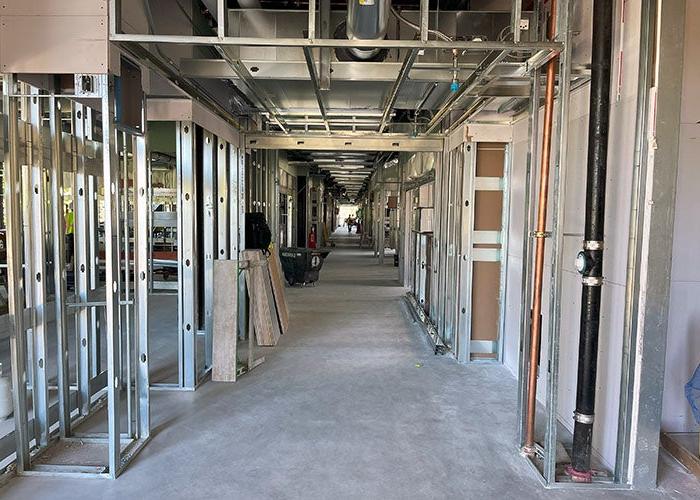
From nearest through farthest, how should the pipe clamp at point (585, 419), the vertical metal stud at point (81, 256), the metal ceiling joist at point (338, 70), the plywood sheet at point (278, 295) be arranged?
the pipe clamp at point (585, 419) → the vertical metal stud at point (81, 256) → the metal ceiling joist at point (338, 70) → the plywood sheet at point (278, 295)

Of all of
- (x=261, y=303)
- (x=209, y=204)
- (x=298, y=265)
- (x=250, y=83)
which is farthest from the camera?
(x=298, y=265)

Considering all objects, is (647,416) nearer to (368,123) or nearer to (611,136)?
(611,136)

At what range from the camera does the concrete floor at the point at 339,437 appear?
2.58m

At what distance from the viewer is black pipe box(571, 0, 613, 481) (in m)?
2.59

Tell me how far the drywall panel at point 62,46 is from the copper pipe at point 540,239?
241 centimetres

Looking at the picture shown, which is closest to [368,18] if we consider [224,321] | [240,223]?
[224,321]

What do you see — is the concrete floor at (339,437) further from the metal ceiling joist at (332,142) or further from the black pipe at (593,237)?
the metal ceiling joist at (332,142)

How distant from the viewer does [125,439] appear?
3078 millimetres

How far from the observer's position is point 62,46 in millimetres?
2459

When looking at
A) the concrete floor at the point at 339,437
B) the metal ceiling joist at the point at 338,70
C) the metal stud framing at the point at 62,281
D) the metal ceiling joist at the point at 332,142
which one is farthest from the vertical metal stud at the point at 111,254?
the metal ceiling joist at the point at 332,142

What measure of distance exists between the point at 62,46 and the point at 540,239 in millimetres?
2776

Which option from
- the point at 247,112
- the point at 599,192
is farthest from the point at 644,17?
the point at 247,112

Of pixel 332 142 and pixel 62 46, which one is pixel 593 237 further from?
pixel 332 142

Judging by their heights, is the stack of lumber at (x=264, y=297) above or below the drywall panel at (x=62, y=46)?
below
